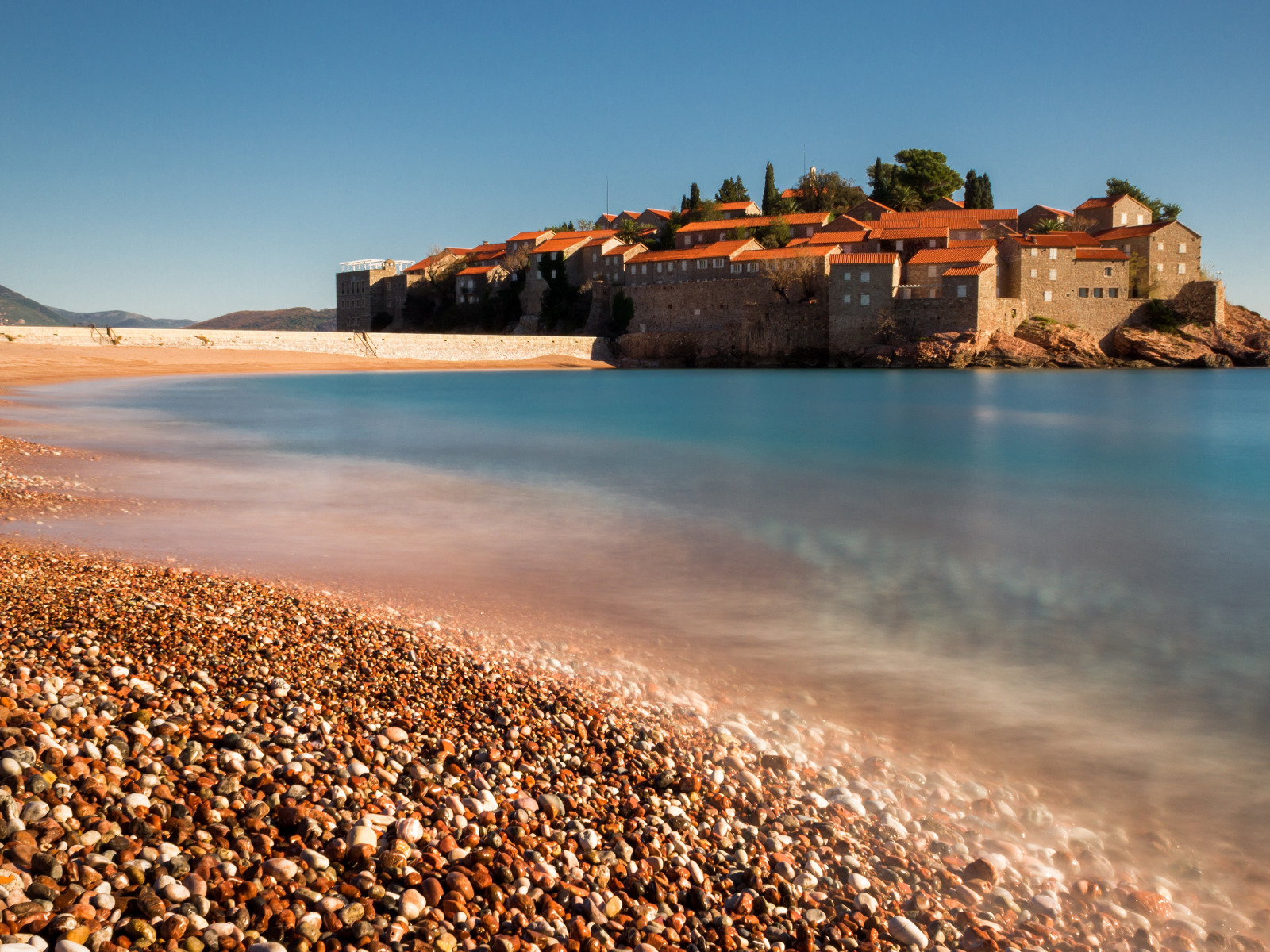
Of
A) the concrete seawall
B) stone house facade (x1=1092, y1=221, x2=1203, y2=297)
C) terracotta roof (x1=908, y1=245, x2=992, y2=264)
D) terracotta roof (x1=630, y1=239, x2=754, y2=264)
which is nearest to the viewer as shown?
the concrete seawall

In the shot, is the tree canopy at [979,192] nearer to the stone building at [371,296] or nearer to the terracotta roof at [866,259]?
the terracotta roof at [866,259]

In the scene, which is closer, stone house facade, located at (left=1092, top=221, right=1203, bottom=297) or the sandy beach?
the sandy beach

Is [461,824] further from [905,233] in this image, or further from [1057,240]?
[1057,240]

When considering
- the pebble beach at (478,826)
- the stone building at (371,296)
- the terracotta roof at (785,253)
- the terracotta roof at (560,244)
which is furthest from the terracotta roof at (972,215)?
the pebble beach at (478,826)

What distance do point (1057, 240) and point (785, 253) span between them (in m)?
19.8

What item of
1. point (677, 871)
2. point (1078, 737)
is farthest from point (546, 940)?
point (1078, 737)

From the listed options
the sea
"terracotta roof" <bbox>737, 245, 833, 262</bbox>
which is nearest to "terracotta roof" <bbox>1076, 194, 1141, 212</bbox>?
"terracotta roof" <bbox>737, 245, 833, 262</bbox>

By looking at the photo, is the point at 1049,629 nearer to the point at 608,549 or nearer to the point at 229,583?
the point at 608,549

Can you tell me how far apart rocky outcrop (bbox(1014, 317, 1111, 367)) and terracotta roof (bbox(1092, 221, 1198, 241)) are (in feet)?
33.2

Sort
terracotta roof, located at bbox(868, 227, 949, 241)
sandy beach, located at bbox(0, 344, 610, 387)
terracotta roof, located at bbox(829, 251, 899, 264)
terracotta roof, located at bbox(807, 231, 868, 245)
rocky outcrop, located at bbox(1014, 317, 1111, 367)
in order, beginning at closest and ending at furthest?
sandy beach, located at bbox(0, 344, 610, 387) < terracotta roof, located at bbox(829, 251, 899, 264) < rocky outcrop, located at bbox(1014, 317, 1111, 367) < terracotta roof, located at bbox(868, 227, 949, 241) < terracotta roof, located at bbox(807, 231, 868, 245)

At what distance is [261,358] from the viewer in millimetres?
56062

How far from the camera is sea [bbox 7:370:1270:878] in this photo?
17.2 ft

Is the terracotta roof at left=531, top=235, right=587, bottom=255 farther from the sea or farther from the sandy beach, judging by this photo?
the sea

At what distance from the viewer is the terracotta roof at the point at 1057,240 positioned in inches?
2566
